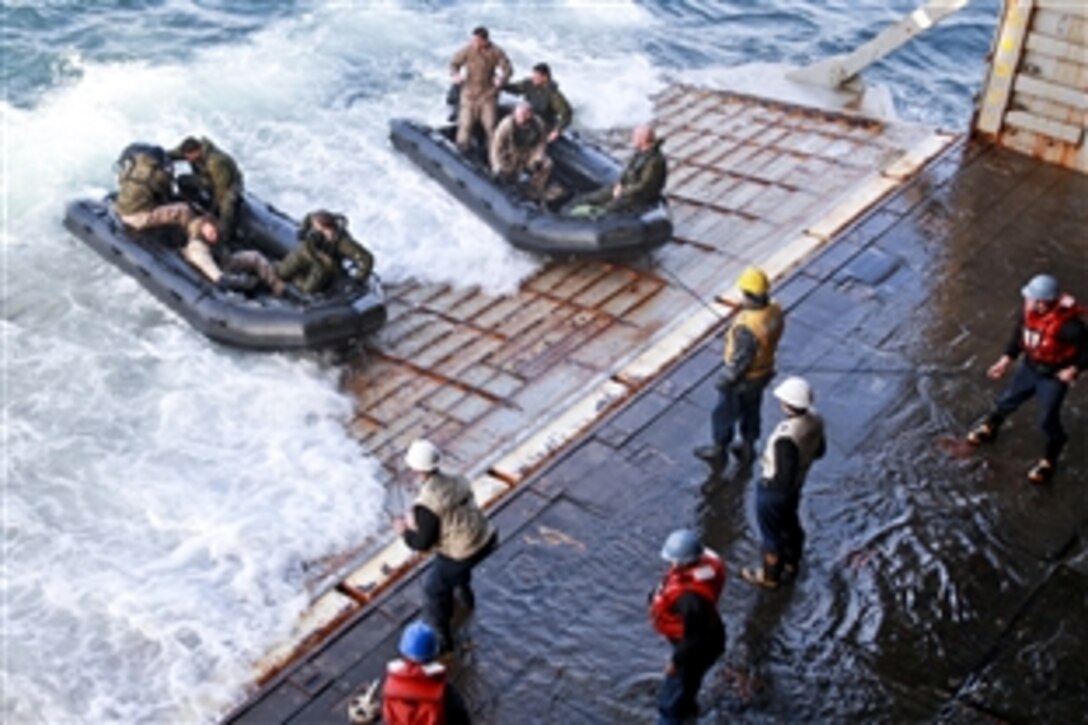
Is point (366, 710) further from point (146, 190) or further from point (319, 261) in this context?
point (146, 190)

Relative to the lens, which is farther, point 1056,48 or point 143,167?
point 1056,48

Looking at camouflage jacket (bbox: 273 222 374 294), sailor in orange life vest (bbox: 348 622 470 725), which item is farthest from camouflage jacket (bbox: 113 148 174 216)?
sailor in orange life vest (bbox: 348 622 470 725)

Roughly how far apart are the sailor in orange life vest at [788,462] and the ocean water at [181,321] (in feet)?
10.7

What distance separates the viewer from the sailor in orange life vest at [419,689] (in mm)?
5852

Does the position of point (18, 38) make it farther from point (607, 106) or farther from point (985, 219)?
point (985, 219)

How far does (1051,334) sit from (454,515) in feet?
13.7

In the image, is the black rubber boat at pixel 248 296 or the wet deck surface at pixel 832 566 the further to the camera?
the black rubber boat at pixel 248 296

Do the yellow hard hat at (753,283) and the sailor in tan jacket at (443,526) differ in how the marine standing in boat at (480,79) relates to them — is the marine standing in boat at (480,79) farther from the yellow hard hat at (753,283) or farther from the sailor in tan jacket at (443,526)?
the sailor in tan jacket at (443,526)

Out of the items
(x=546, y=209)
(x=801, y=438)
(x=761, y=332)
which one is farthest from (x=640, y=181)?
(x=801, y=438)

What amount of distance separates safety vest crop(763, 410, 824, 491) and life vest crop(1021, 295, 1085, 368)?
1.94m

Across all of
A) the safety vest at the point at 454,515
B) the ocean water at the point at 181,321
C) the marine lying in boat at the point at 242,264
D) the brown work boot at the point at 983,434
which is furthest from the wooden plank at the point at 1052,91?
the safety vest at the point at 454,515

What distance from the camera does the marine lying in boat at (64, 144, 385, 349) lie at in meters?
11.6

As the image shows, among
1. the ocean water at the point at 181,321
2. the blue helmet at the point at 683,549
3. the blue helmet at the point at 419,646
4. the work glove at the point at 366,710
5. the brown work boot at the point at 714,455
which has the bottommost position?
the ocean water at the point at 181,321

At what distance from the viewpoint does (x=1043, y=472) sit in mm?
9086
